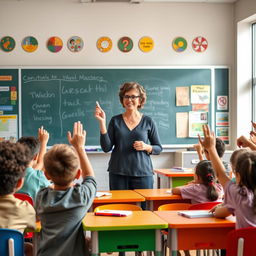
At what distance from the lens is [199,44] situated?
6812mm

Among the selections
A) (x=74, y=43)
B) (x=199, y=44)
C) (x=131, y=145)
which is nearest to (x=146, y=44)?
(x=199, y=44)

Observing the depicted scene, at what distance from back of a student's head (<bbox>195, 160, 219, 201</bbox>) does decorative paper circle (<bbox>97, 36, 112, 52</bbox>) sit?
11.7 ft

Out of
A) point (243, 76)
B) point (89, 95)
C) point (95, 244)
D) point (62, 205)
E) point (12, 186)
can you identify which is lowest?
point (95, 244)

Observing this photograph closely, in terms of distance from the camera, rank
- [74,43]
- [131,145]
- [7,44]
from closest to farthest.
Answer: [131,145] < [7,44] < [74,43]

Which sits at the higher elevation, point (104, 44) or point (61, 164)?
point (104, 44)

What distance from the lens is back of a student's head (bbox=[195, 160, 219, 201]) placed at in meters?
3.33

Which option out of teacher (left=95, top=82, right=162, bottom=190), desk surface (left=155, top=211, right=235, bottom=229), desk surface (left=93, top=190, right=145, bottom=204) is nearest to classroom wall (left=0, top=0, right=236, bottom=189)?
teacher (left=95, top=82, right=162, bottom=190)

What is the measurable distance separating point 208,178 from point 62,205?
142 cm

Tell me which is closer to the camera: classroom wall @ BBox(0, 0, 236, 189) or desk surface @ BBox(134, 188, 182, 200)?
desk surface @ BBox(134, 188, 182, 200)

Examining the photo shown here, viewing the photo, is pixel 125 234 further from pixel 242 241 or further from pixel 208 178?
pixel 208 178

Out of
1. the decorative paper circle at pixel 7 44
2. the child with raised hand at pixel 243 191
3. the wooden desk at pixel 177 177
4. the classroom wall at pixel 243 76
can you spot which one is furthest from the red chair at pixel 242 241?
the decorative paper circle at pixel 7 44

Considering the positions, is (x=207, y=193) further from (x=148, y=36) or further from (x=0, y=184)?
(x=148, y=36)

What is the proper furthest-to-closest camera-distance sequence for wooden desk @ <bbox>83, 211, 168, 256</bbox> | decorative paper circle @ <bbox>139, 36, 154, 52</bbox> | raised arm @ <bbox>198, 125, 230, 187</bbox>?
decorative paper circle @ <bbox>139, 36, 154, 52</bbox>, raised arm @ <bbox>198, 125, 230, 187</bbox>, wooden desk @ <bbox>83, 211, 168, 256</bbox>

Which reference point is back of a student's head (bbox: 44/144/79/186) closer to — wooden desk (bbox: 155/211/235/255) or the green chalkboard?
wooden desk (bbox: 155/211/235/255)
